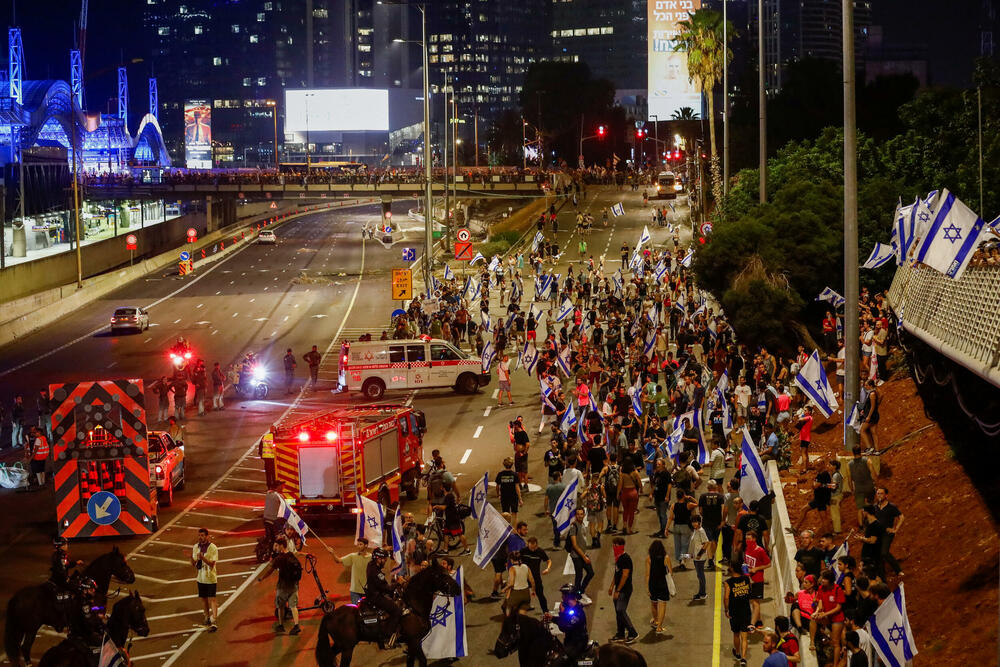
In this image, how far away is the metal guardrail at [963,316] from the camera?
593 inches

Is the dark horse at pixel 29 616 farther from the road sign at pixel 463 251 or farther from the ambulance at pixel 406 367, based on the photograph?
the road sign at pixel 463 251

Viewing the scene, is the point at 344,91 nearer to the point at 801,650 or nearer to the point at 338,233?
the point at 338,233

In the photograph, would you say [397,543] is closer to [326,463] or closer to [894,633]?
[326,463]

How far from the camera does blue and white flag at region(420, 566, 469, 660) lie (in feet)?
53.5

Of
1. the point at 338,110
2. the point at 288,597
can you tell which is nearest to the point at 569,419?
the point at 288,597

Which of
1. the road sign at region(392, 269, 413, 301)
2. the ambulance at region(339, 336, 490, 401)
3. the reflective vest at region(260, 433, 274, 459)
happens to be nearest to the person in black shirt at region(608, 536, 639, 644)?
the reflective vest at region(260, 433, 274, 459)

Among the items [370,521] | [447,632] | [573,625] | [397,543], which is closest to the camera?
[573,625]

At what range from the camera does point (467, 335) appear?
4953 centimetres

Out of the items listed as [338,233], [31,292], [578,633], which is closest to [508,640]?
[578,633]

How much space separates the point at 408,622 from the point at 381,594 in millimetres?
623

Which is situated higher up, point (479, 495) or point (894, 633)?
point (894, 633)

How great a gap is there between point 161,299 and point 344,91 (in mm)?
108520

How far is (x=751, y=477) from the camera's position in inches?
765

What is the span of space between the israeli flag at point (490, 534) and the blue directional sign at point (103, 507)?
8.66 meters
